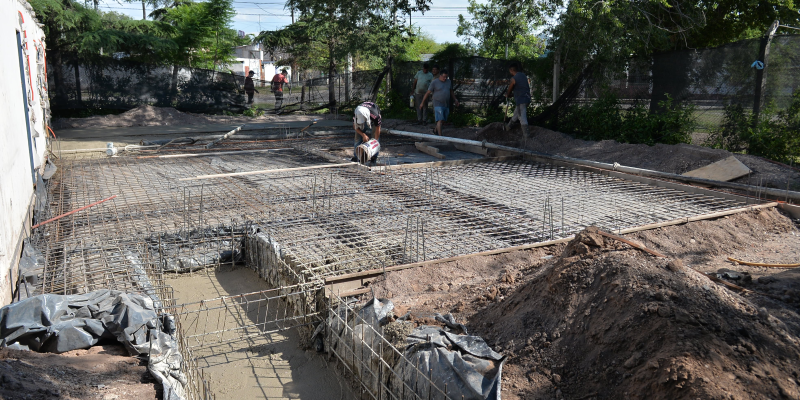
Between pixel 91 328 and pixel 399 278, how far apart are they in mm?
2276

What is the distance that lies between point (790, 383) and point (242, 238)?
4931 mm

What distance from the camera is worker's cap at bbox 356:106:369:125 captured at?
30.8 feet

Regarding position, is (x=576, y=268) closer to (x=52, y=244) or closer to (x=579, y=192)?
(x=579, y=192)

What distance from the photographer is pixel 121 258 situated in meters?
4.94

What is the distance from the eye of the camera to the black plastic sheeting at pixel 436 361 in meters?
2.88

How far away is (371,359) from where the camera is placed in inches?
145

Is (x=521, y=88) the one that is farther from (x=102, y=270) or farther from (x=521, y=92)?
(x=102, y=270)

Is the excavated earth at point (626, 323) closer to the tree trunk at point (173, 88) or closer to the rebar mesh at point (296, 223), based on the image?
the rebar mesh at point (296, 223)

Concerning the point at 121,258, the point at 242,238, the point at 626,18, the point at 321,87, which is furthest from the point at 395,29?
the point at 121,258

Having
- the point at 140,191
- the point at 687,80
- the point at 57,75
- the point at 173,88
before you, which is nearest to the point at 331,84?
the point at 173,88

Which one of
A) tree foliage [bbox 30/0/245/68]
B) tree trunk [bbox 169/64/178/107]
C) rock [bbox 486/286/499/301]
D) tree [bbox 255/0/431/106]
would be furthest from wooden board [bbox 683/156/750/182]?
tree foliage [bbox 30/0/245/68]

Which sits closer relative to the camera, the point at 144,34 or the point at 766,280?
the point at 766,280

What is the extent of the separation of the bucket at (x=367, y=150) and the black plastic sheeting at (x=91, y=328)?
5.97 meters

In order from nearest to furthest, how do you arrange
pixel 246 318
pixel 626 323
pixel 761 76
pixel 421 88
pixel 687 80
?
pixel 626 323, pixel 246 318, pixel 761 76, pixel 687 80, pixel 421 88
